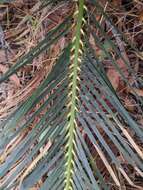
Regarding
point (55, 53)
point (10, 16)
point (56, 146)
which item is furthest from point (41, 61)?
point (56, 146)

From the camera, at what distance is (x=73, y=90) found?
2.31ft

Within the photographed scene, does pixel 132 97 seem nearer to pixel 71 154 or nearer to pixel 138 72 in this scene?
pixel 138 72

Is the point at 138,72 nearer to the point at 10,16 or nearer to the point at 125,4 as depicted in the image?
the point at 125,4

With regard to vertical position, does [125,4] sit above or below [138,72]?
above

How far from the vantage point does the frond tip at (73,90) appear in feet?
2.30

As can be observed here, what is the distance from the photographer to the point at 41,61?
0.90 meters

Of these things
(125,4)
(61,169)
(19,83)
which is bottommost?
(61,169)

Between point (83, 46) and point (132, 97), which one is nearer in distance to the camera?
point (83, 46)

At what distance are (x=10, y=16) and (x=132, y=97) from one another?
379 mm

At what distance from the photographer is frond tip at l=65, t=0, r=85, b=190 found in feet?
2.30

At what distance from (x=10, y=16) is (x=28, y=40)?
88 mm

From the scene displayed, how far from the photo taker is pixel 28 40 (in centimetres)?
92

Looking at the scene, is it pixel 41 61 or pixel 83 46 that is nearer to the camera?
pixel 83 46

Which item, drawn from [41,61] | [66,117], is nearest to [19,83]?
[41,61]
